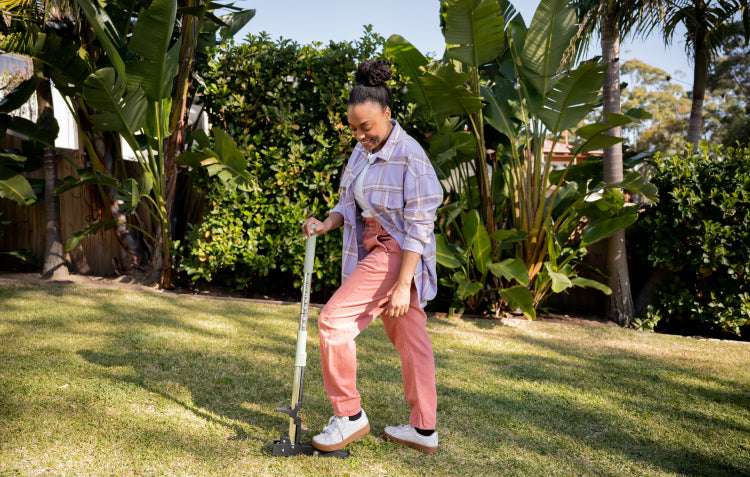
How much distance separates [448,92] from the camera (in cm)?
554

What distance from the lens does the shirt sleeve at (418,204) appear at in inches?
106

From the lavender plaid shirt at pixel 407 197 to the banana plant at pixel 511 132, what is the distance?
2820 mm

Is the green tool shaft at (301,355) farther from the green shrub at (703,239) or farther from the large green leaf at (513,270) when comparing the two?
the green shrub at (703,239)

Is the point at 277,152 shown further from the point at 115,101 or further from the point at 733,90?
the point at 733,90

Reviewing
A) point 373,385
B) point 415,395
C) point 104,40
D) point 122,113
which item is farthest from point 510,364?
point 104,40

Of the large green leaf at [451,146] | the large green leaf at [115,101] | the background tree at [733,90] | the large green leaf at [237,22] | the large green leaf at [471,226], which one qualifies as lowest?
the large green leaf at [471,226]

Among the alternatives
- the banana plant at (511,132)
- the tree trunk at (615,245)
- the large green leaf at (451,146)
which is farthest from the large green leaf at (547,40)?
the tree trunk at (615,245)

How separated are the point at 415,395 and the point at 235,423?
107 cm

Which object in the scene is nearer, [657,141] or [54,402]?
[54,402]

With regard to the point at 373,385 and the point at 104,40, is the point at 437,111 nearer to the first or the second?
the point at 373,385

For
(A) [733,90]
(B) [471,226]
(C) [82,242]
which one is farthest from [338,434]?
(A) [733,90]

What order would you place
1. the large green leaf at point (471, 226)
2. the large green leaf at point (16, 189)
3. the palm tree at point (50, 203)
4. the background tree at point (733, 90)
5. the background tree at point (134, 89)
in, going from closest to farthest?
the background tree at point (134, 89)
the large green leaf at point (471, 226)
the large green leaf at point (16, 189)
the palm tree at point (50, 203)
the background tree at point (733, 90)

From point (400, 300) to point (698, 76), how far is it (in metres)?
9.36

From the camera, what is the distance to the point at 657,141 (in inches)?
1463
